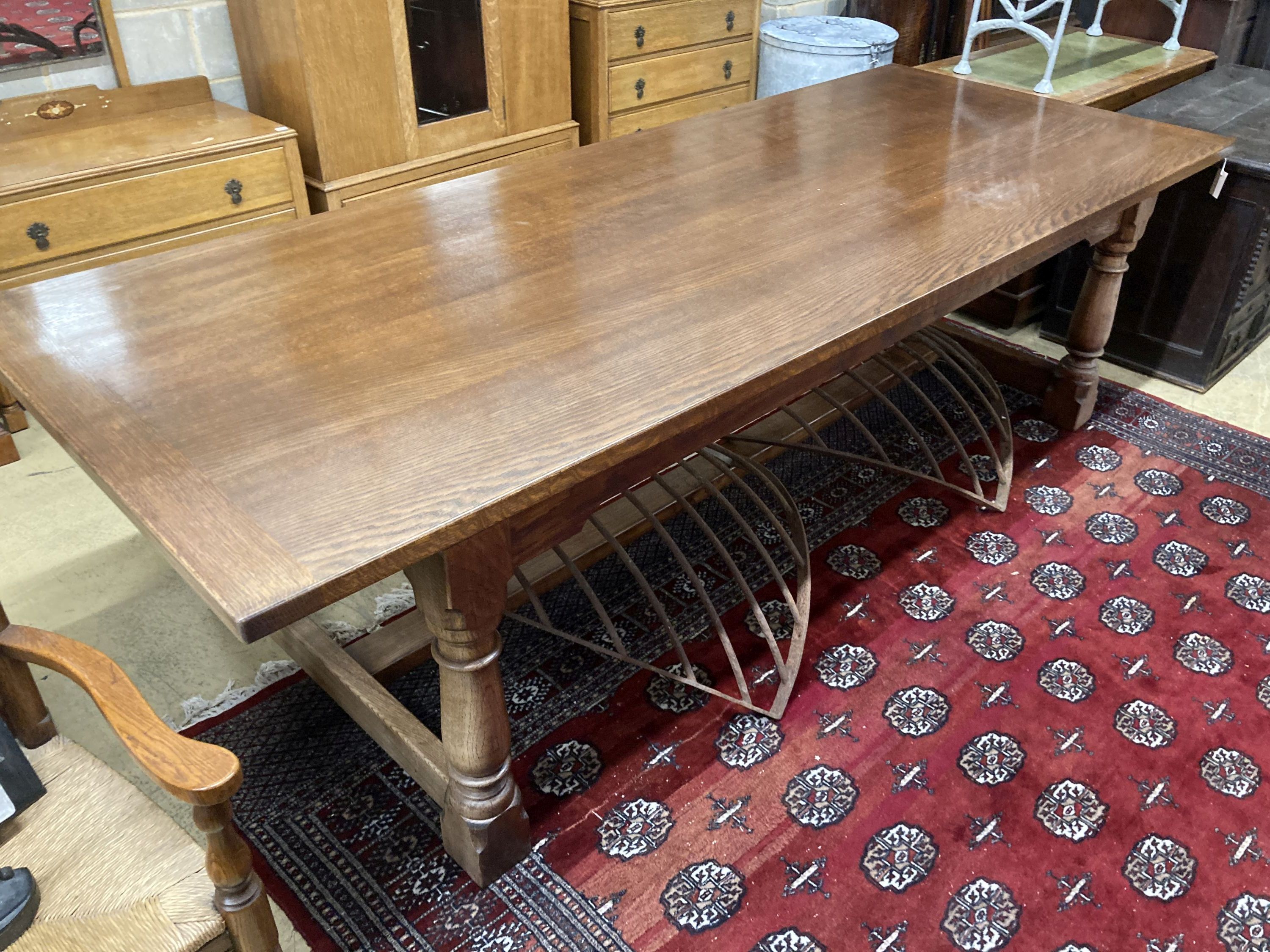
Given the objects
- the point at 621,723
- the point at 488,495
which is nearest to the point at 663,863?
the point at 621,723

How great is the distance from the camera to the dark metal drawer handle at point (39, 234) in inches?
99.3

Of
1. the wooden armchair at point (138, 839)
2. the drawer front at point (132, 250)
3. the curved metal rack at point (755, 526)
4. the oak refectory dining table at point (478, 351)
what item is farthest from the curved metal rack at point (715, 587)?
the drawer front at point (132, 250)

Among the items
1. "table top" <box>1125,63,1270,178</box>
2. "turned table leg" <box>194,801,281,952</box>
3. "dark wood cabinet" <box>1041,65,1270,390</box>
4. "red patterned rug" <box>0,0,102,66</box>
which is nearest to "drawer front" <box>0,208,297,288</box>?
"red patterned rug" <box>0,0,102,66</box>

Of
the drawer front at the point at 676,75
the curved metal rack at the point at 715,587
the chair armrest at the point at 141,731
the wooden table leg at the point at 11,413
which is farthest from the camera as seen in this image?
the drawer front at the point at 676,75

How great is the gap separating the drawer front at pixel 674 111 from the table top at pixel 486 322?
145 centimetres

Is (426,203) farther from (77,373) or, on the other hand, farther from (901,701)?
(901,701)

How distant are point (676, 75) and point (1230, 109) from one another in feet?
6.13

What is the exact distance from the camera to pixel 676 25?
3740 mm

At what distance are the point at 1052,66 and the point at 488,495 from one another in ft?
8.99

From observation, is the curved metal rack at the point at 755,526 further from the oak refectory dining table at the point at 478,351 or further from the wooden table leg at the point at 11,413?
the wooden table leg at the point at 11,413

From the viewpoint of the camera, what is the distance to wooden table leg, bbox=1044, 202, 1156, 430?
2.45m

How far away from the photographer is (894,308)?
1.66 metres

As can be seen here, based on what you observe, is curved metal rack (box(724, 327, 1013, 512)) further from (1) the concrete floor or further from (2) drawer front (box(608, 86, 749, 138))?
(2) drawer front (box(608, 86, 749, 138))

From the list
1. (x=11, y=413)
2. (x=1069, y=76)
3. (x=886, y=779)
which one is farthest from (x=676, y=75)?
(x=886, y=779)
